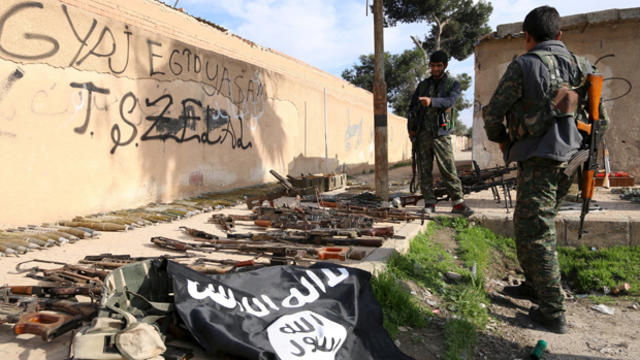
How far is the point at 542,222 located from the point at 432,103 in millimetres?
2218

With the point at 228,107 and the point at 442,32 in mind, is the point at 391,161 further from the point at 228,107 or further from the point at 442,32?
the point at 228,107

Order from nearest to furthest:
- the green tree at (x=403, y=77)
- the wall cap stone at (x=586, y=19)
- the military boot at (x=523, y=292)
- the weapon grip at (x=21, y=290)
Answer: the weapon grip at (x=21, y=290), the military boot at (x=523, y=292), the wall cap stone at (x=586, y=19), the green tree at (x=403, y=77)

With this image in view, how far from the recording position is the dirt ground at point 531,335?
7.59ft

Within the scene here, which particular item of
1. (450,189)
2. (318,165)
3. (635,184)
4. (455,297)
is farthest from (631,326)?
(318,165)

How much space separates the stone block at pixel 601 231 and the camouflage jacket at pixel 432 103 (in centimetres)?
202

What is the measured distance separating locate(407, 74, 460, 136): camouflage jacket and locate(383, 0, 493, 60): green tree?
60.4 feet

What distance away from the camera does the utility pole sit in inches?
216

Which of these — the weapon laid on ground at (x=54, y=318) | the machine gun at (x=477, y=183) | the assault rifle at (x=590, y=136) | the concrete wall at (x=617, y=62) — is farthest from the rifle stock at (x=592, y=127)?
the concrete wall at (x=617, y=62)

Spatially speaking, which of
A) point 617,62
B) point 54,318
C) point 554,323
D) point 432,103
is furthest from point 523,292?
point 617,62

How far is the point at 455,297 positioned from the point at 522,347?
25.3 inches

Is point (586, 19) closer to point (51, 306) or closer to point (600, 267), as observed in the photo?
point (600, 267)

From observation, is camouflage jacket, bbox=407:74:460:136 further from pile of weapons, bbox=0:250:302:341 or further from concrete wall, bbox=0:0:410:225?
concrete wall, bbox=0:0:410:225

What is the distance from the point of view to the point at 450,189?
470 cm

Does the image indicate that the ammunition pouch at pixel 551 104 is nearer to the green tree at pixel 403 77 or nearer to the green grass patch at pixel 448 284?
the green grass patch at pixel 448 284
